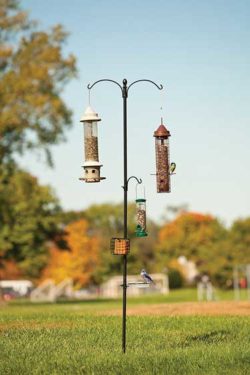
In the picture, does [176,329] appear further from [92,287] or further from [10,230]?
[92,287]

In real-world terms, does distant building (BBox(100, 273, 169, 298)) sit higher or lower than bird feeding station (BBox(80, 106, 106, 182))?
higher

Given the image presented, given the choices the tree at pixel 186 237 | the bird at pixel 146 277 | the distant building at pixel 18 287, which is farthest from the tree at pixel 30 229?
the distant building at pixel 18 287

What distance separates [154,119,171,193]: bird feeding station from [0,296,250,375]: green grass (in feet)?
11.2

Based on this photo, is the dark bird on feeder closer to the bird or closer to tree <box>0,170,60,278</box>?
the bird

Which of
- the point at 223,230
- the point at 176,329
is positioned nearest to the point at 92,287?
the point at 223,230

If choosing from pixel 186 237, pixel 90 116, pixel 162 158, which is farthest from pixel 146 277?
pixel 186 237

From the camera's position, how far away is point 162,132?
62.7 ft

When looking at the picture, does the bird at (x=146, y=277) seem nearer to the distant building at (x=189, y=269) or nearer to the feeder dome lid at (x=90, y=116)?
the feeder dome lid at (x=90, y=116)

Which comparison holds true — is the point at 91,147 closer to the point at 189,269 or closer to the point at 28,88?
the point at 28,88

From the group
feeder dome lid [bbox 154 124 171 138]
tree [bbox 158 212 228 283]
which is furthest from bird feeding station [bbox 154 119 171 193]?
tree [bbox 158 212 228 283]

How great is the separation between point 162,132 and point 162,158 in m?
0.54

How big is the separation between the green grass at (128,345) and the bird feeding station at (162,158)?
3409 millimetres

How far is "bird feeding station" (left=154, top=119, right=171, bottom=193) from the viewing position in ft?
62.1

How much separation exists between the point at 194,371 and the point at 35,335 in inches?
250
